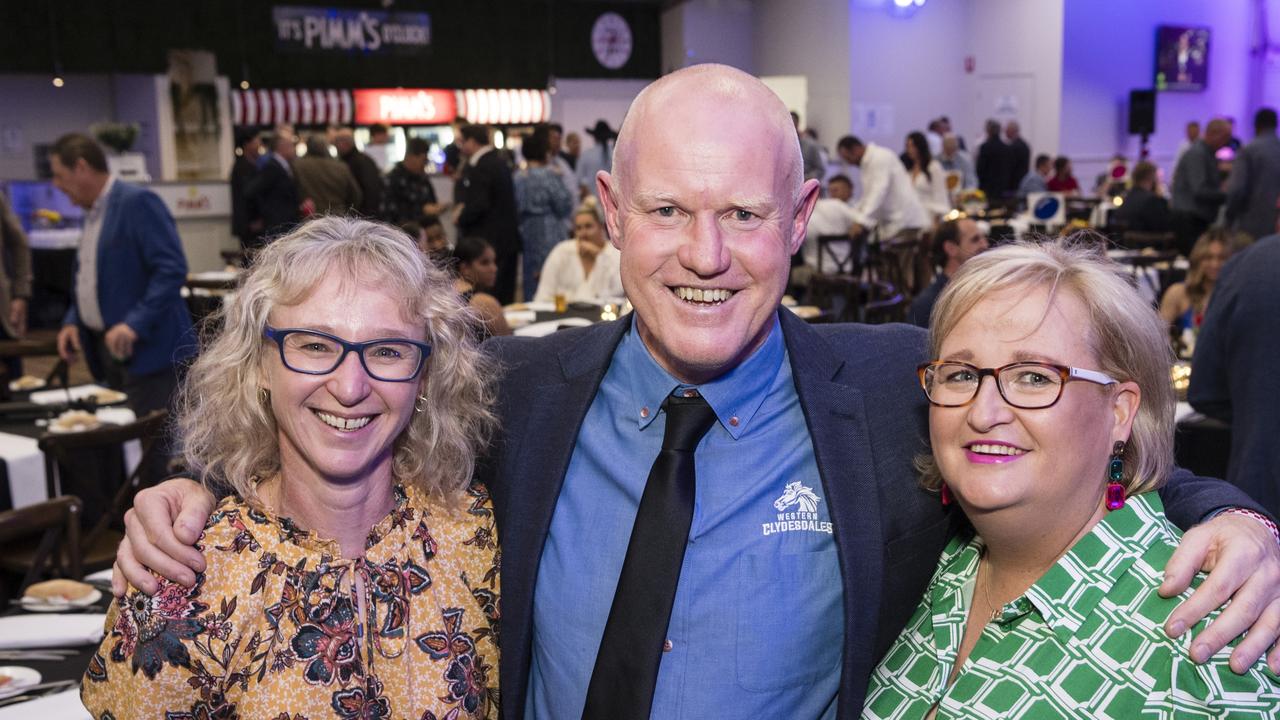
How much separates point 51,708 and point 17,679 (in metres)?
0.18

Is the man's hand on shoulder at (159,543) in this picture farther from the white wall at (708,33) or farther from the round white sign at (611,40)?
the white wall at (708,33)

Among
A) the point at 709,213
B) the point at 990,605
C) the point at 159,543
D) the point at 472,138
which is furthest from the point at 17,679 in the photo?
the point at 472,138

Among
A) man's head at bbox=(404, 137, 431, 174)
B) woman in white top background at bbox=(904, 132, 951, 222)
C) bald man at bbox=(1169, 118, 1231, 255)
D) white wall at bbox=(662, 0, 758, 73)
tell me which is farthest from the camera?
white wall at bbox=(662, 0, 758, 73)

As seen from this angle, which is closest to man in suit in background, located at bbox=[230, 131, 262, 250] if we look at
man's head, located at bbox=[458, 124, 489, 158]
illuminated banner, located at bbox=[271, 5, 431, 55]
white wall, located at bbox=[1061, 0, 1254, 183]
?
man's head, located at bbox=[458, 124, 489, 158]

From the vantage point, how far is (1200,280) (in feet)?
18.2

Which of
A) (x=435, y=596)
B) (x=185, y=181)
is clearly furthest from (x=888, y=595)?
(x=185, y=181)

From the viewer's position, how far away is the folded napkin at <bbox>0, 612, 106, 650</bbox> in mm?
2471

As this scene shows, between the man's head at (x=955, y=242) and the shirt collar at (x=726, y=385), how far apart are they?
4.15 m

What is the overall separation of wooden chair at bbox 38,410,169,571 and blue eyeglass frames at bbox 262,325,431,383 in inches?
99.8

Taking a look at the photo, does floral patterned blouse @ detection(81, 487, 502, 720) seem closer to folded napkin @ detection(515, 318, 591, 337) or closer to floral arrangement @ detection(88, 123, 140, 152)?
folded napkin @ detection(515, 318, 591, 337)

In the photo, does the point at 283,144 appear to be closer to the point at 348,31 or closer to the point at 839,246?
the point at 348,31

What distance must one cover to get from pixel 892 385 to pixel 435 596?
74cm

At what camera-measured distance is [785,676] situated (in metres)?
1.53

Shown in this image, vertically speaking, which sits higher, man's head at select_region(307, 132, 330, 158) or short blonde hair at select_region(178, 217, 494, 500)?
man's head at select_region(307, 132, 330, 158)
